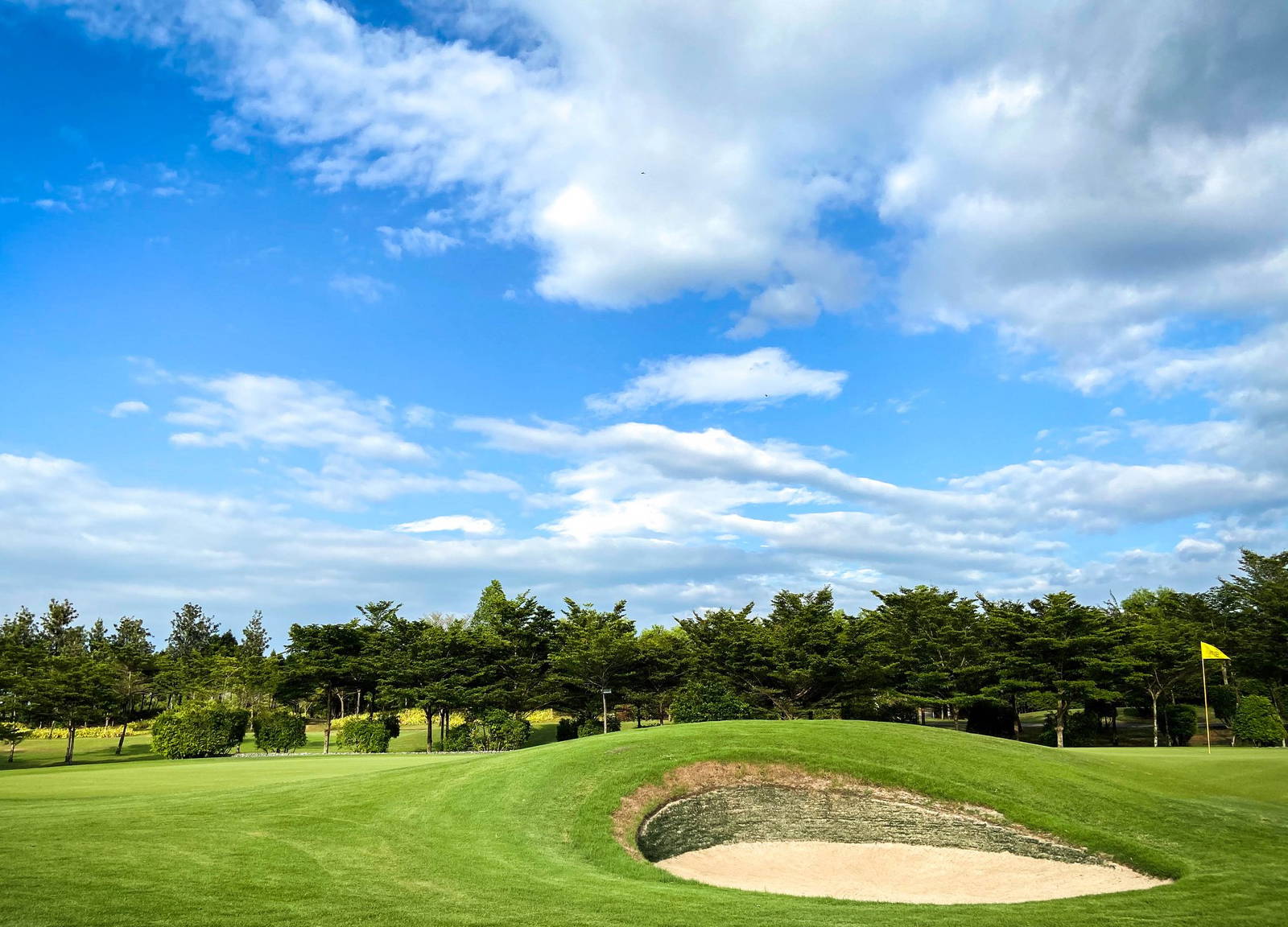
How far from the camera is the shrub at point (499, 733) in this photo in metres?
50.0

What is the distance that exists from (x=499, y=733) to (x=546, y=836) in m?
35.3

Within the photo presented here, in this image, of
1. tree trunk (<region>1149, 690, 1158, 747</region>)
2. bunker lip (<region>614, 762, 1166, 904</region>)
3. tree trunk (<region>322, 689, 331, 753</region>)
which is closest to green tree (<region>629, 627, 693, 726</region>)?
tree trunk (<region>322, 689, 331, 753</region>)

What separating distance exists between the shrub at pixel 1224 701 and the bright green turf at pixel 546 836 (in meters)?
32.6

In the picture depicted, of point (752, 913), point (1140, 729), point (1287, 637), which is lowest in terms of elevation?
point (1140, 729)

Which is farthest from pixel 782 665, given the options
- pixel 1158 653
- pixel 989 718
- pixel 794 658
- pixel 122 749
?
pixel 122 749

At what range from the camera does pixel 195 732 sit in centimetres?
4422

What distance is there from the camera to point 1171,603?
226ft

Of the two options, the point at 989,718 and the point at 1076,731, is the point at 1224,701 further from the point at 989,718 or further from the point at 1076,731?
the point at 989,718

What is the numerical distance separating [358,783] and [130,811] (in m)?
6.10

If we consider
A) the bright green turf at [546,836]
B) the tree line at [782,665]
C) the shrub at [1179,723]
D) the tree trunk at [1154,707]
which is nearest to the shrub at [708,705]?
the tree line at [782,665]

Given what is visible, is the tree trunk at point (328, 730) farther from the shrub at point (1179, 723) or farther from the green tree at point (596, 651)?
the shrub at point (1179, 723)

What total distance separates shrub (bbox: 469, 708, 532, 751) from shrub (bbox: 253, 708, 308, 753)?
1313 cm

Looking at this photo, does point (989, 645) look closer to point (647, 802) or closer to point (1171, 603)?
point (1171, 603)

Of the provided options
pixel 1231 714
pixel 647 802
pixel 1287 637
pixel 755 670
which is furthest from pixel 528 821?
pixel 1287 637
